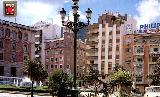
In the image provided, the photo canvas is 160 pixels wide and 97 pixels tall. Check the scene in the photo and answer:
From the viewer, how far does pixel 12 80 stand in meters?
72.9

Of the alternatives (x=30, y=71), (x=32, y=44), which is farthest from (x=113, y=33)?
(x=30, y=71)

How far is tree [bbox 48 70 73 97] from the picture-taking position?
3409cm

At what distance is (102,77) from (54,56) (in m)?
20.7

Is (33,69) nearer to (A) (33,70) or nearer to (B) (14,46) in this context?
(A) (33,70)

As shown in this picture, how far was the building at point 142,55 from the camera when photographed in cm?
8088

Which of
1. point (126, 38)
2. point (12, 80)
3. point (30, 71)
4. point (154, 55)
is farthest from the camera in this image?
point (126, 38)

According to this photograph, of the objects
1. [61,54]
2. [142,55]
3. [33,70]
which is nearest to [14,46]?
[61,54]

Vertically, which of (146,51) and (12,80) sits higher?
(146,51)

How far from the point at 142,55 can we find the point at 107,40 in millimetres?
11167

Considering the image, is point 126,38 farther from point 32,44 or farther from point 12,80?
point 12,80

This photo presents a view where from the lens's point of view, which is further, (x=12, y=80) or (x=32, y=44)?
(x=32, y=44)

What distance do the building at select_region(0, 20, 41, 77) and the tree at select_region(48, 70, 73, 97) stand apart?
42973 millimetres

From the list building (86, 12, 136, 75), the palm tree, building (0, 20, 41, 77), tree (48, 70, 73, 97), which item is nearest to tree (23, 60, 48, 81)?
the palm tree

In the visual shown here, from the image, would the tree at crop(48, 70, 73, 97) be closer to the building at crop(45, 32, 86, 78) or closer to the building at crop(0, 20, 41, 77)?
the building at crop(0, 20, 41, 77)
